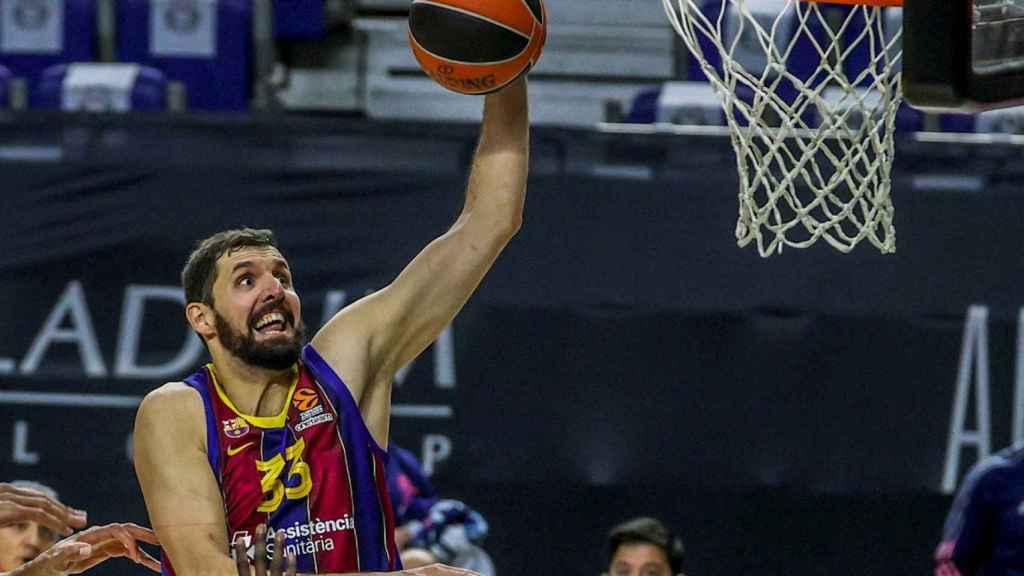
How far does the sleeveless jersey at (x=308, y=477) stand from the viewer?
378 cm

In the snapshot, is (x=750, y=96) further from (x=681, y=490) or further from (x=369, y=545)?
(x=369, y=545)

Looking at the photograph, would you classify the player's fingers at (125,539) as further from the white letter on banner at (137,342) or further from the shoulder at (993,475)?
the shoulder at (993,475)

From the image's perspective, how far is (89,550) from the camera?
12.4 ft

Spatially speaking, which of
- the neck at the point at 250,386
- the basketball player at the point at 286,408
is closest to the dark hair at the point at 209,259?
the basketball player at the point at 286,408

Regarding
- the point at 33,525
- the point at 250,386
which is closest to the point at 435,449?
the point at 33,525

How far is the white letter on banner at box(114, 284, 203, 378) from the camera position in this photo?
675 centimetres

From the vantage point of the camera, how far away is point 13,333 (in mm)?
6723

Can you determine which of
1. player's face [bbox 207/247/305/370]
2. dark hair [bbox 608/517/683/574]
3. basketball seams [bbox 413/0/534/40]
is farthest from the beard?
dark hair [bbox 608/517/683/574]

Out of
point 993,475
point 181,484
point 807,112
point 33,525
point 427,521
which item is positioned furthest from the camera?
point 807,112

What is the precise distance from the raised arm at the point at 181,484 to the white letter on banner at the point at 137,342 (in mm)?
2940

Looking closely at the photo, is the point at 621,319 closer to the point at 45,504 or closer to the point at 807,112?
the point at 807,112

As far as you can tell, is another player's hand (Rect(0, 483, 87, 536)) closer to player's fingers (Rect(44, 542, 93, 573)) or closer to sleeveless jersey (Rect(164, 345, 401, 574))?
player's fingers (Rect(44, 542, 93, 573))

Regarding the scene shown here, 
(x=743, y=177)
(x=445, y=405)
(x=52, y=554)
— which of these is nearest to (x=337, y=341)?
(x=52, y=554)

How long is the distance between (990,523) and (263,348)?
313 cm
